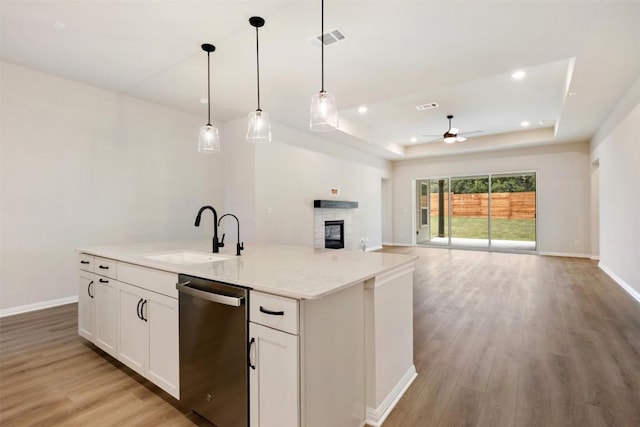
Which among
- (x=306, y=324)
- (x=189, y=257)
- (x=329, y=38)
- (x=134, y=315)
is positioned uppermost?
(x=329, y=38)

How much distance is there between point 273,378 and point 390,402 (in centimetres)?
90

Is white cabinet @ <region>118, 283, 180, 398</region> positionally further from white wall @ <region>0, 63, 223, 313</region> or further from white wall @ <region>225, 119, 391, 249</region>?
white wall @ <region>225, 119, 391, 249</region>

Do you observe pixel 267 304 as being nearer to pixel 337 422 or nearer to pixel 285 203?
pixel 337 422

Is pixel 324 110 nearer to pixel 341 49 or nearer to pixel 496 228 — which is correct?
pixel 341 49

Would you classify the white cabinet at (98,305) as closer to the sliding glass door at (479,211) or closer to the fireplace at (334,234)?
the fireplace at (334,234)

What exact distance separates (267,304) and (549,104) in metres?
6.41

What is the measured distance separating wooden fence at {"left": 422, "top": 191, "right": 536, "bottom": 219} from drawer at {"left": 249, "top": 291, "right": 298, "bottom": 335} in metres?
8.63

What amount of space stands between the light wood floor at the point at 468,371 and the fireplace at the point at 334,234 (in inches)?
126

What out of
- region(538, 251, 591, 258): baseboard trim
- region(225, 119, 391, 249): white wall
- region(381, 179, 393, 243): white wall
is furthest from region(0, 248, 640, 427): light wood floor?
region(381, 179, 393, 243): white wall

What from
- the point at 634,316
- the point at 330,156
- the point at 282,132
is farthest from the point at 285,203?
the point at 634,316

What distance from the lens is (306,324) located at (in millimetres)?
1306

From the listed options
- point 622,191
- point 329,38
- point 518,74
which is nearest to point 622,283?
point 622,191

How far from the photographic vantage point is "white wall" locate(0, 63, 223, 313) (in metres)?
3.57

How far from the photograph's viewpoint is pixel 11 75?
3.54m
